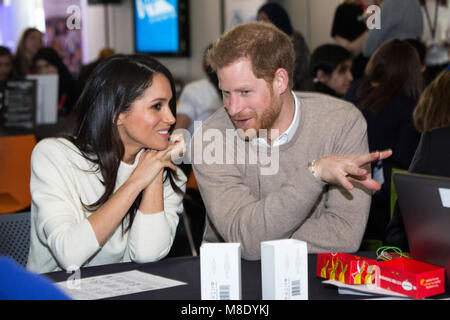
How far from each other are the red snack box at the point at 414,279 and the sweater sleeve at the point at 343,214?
458 millimetres

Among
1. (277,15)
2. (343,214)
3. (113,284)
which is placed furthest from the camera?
(277,15)

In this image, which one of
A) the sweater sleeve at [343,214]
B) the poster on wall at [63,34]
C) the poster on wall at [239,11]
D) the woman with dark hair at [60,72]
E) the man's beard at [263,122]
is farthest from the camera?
the poster on wall at [63,34]

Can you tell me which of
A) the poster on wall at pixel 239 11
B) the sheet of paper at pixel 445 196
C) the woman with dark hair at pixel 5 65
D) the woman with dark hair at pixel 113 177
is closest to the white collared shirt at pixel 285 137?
the woman with dark hair at pixel 113 177

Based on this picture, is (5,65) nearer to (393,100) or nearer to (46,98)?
(46,98)

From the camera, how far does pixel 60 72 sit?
6.02 meters

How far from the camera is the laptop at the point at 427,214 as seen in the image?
50.5 inches

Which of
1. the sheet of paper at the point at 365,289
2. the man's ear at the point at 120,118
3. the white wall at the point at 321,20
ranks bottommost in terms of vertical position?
the sheet of paper at the point at 365,289

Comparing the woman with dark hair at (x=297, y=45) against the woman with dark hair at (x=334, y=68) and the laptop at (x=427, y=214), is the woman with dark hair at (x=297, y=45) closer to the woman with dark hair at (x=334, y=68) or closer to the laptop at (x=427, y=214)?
the woman with dark hair at (x=334, y=68)

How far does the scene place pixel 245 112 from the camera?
6.64ft

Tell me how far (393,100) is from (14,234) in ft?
7.59

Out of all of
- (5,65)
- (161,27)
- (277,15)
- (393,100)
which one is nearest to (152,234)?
(393,100)

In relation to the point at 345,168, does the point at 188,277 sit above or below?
below

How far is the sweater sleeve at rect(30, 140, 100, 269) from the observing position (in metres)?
1.77

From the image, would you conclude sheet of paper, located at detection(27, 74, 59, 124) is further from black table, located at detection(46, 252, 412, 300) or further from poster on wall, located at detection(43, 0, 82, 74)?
poster on wall, located at detection(43, 0, 82, 74)
